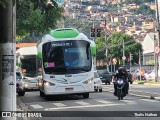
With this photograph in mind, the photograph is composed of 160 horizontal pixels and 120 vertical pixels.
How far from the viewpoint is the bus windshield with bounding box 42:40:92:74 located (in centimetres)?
2256

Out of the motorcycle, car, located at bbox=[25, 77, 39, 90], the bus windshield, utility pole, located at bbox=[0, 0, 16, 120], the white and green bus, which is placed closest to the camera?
utility pole, located at bbox=[0, 0, 16, 120]

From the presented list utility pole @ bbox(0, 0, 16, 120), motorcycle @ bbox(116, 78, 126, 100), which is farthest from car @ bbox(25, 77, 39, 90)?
utility pole @ bbox(0, 0, 16, 120)

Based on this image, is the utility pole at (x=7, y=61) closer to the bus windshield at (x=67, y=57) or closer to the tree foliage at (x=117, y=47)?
the bus windshield at (x=67, y=57)

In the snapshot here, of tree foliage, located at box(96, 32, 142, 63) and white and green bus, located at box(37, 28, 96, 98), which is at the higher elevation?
tree foliage, located at box(96, 32, 142, 63)

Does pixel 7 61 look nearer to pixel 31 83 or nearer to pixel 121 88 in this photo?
pixel 121 88

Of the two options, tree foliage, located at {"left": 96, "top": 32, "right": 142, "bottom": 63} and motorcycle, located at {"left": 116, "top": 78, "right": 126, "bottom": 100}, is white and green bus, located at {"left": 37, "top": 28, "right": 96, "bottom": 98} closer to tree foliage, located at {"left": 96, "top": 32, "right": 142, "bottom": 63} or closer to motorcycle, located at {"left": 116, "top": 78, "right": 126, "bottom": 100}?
motorcycle, located at {"left": 116, "top": 78, "right": 126, "bottom": 100}

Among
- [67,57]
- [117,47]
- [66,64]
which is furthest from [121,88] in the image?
[117,47]

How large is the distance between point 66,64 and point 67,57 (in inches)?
14.2

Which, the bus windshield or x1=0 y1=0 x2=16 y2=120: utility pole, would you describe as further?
the bus windshield

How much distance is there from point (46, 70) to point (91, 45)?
2675 mm

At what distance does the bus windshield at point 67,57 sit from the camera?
2256cm

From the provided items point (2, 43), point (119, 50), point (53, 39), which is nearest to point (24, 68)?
point (53, 39)

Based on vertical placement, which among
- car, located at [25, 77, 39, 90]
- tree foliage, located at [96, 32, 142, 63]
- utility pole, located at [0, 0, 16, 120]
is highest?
tree foliage, located at [96, 32, 142, 63]

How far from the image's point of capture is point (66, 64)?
74.1 feet
